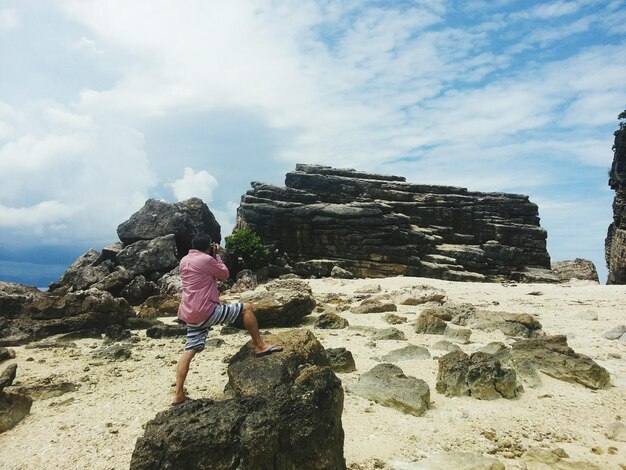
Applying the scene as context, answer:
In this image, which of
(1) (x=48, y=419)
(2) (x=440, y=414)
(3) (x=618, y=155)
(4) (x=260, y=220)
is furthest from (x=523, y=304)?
(3) (x=618, y=155)

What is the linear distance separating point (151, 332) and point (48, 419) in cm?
576

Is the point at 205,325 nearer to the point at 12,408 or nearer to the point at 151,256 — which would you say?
the point at 12,408

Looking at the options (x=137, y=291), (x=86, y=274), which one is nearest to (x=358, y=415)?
(x=137, y=291)

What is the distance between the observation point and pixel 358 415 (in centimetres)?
610

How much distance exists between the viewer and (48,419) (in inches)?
235

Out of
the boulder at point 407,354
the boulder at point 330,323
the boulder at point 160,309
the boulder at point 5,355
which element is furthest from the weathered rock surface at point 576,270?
the boulder at point 5,355

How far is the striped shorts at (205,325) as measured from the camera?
6.74 meters

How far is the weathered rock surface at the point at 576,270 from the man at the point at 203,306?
45387 mm

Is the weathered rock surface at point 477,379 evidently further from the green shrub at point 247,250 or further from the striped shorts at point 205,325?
the green shrub at point 247,250

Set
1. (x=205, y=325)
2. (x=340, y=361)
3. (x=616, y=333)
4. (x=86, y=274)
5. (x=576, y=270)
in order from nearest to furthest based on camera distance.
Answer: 1. (x=205, y=325)
2. (x=340, y=361)
3. (x=616, y=333)
4. (x=86, y=274)
5. (x=576, y=270)

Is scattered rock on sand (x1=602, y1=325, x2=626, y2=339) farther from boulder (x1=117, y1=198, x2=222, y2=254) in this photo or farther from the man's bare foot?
boulder (x1=117, y1=198, x2=222, y2=254)

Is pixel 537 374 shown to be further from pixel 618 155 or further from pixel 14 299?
pixel 618 155

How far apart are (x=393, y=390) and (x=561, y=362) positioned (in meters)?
3.72

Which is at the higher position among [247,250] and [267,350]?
[247,250]
